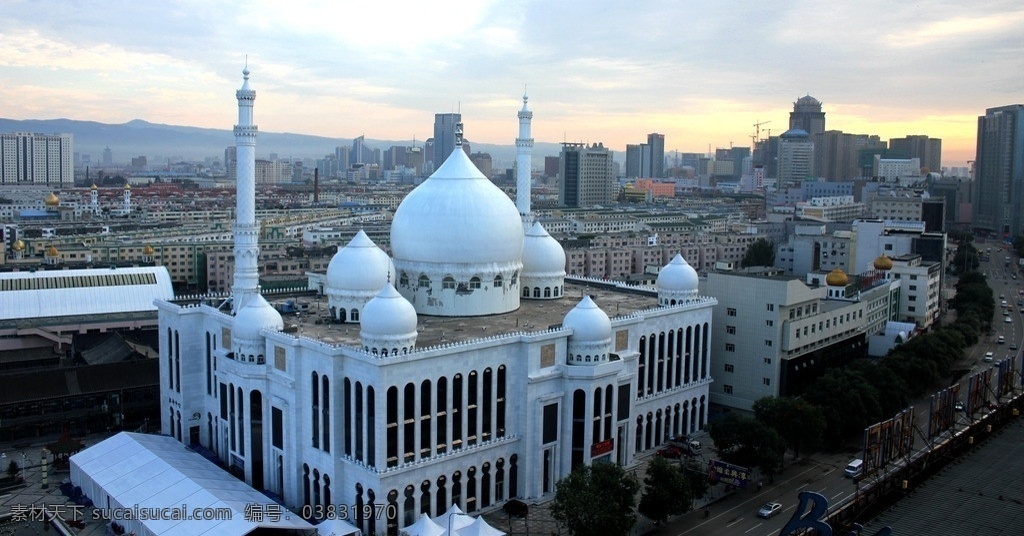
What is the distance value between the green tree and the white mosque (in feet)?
21.5

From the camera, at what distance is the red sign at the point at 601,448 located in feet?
155

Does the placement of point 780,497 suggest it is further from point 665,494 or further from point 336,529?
point 336,529

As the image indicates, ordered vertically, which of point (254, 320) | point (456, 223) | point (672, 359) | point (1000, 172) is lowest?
point (672, 359)

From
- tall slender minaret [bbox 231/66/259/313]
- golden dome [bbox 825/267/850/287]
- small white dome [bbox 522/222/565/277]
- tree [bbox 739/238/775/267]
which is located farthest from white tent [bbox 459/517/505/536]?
tree [bbox 739/238/775/267]

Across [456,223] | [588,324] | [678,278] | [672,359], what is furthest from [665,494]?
[456,223]

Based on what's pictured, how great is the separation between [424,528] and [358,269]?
1704cm

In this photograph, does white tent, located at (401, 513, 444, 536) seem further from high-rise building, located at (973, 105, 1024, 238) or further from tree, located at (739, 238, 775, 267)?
high-rise building, located at (973, 105, 1024, 238)

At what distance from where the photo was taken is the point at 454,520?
39625 millimetres

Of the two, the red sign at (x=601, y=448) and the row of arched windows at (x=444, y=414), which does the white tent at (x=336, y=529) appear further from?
the red sign at (x=601, y=448)

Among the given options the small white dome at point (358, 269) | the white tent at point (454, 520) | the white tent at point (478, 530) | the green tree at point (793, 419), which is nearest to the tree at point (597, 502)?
the white tent at point (478, 530)

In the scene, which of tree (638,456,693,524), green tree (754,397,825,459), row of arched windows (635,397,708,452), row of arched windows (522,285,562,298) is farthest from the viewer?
row of arched windows (522,285,562,298)

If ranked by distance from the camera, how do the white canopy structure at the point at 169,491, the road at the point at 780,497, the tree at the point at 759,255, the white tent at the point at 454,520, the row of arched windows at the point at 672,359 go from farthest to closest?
the tree at the point at 759,255, the row of arched windows at the point at 672,359, the road at the point at 780,497, the white canopy structure at the point at 169,491, the white tent at the point at 454,520

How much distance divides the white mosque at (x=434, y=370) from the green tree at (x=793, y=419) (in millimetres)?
6551

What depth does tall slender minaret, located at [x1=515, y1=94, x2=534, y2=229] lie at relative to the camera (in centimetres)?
6412
